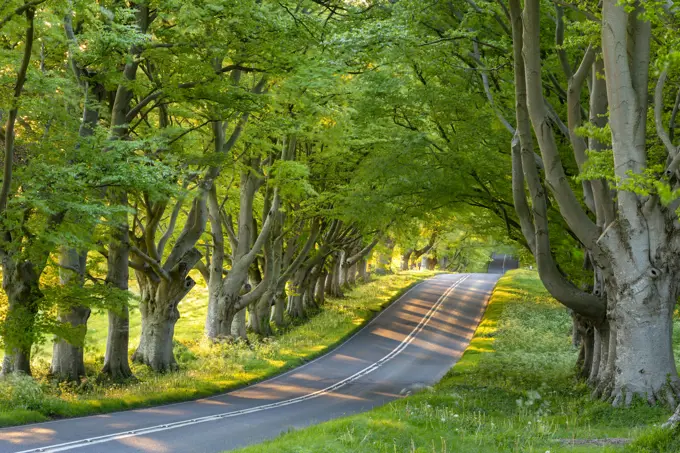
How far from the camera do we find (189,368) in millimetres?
24438

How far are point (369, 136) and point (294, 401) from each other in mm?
9698

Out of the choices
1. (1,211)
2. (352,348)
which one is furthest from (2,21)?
(352,348)

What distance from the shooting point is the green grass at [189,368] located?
15.9m

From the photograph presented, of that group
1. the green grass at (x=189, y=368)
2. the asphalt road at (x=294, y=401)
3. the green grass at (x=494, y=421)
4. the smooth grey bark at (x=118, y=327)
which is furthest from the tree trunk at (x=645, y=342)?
the smooth grey bark at (x=118, y=327)

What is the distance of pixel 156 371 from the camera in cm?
2305

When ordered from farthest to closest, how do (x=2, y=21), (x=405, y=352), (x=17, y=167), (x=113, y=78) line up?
1. (x=405, y=352)
2. (x=113, y=78)
3. (x=17, y=167)
4. (x=2, y=21)

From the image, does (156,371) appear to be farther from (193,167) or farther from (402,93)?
(402,93)

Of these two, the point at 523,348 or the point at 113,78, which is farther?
the point at 523,348

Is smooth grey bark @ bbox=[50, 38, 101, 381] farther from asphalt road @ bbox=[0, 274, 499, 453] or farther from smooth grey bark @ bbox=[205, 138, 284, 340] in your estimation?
smooth grey bark @ bbox=[205, 138, 284, 340]

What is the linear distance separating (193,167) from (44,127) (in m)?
5.27

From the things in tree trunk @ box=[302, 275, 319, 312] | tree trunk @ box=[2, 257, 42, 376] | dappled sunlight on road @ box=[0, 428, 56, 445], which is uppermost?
tree trunk @ box=[2, 257, 42, 376]

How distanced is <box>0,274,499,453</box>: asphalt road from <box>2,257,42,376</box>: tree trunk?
1.92 meters

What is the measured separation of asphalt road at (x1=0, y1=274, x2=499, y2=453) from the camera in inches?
512

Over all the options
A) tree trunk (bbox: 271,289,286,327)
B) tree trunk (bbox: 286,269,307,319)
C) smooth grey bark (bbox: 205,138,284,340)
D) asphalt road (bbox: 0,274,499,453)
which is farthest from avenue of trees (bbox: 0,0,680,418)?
tree trunk (bbox: 286,269,307,319)
